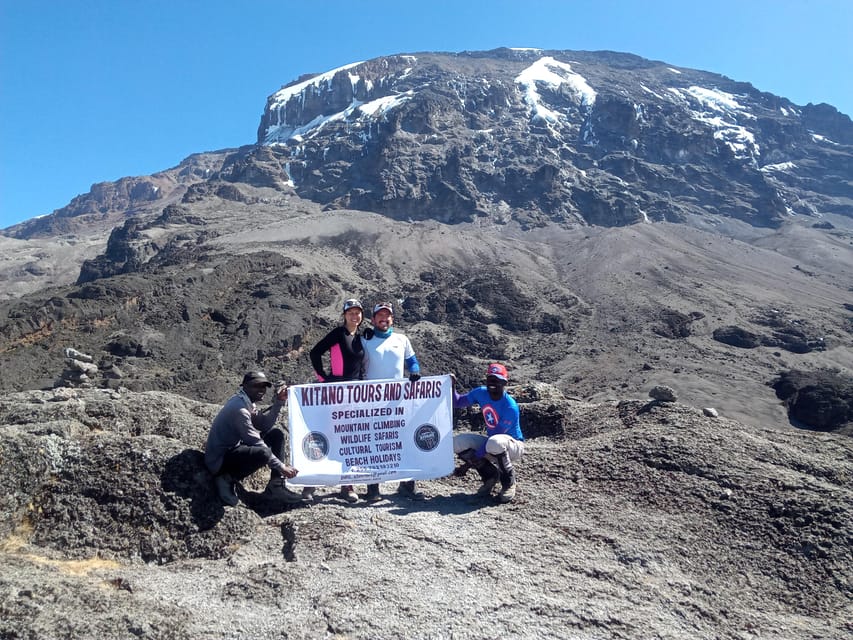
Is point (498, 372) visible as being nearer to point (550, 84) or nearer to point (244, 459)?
point (244, 459)

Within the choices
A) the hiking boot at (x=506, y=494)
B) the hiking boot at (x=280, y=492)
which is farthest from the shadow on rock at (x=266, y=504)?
the hiking boot at (x=506, y=494)

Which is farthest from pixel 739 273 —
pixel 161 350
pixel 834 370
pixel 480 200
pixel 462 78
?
pixel 462 78

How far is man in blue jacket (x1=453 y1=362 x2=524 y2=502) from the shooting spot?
550 centimetres

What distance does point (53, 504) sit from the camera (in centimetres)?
432

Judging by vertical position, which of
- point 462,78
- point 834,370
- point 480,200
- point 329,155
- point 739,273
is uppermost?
point 462,78

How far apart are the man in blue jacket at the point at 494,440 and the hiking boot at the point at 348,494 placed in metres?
1.03

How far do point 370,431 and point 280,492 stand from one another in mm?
1010

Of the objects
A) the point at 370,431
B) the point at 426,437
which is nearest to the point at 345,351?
the point at 370,431

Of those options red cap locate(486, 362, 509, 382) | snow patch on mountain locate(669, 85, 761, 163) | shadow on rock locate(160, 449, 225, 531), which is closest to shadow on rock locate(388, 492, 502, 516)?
red cap locate(486, 362, 509, 382)

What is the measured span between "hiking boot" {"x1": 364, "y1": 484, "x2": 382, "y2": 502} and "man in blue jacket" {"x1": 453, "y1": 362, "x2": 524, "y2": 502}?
2.71 feet

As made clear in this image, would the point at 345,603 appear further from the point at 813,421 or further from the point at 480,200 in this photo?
the point at 480,200

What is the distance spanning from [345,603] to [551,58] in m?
160

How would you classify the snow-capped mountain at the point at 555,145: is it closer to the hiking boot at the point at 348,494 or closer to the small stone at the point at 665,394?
the small stone at the point at 665,394

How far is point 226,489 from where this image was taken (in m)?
4.75
